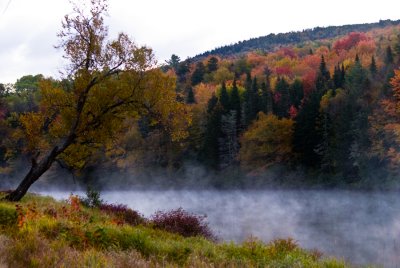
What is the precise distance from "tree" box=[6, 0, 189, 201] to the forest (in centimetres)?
6

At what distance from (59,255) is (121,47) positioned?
15491mm

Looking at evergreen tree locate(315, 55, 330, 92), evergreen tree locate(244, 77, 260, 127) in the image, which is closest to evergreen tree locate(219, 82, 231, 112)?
evergreen tree locate(244, 77, 260, 127)

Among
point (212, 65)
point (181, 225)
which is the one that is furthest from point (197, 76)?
point (181, 225)

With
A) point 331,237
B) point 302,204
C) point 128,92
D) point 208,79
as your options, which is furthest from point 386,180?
point 208,79

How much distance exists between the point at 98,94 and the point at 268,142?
2237 inches

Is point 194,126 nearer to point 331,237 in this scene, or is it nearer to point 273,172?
point 273,172

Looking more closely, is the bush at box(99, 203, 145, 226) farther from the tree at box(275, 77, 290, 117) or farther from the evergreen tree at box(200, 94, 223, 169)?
the tree at box(275, 77, 290, 117)

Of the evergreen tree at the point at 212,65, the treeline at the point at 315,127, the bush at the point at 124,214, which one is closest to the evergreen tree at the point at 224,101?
the treeline at the point at 315,127

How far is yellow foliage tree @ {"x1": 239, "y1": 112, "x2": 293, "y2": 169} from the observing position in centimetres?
7344

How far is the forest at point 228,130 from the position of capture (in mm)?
21172

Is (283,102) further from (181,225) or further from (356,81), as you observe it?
(181,225)

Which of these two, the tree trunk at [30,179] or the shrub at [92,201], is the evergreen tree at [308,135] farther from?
the tree trunk at [30,179]

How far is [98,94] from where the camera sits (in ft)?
67.4

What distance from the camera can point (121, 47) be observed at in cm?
2092
